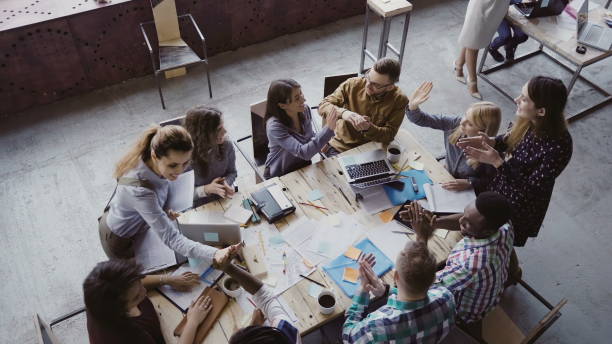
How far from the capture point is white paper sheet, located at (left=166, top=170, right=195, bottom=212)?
109 inches

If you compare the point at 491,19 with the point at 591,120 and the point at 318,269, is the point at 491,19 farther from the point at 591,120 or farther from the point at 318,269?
the point at 318,269

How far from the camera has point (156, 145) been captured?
2365 mm

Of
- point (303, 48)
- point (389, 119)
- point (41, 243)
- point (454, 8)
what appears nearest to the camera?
point (389, 119)

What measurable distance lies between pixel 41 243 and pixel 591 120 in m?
5.01

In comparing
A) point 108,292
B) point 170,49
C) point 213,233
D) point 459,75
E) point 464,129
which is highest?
point 108,292

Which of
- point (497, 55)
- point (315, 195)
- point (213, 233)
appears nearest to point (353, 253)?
point (315, 195)

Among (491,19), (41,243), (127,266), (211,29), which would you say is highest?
(127,266)

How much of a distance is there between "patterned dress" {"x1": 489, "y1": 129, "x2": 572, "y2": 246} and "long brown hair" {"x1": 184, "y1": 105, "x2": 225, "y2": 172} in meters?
1.76

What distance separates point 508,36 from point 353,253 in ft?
12.1

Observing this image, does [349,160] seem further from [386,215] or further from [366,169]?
A: [386,215]

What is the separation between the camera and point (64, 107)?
4629 millimetres

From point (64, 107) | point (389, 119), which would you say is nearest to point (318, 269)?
point (389, 119)

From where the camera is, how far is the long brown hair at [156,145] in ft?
7.72

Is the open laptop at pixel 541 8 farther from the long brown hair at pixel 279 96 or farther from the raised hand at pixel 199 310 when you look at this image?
the raised hand at pixel 199 310
